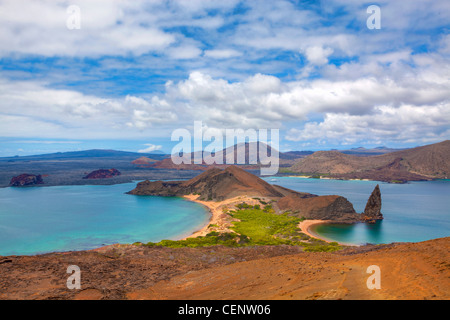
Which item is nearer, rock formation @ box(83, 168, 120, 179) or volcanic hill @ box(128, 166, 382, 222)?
volcanic hill @ box(128, 166, 382, 222)

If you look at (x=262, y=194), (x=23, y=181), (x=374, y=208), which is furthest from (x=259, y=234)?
(x=23, y=181)

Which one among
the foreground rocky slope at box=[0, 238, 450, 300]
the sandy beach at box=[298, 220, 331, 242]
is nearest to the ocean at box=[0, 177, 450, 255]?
the sandy beach at box=[298, 220, 331, 242]

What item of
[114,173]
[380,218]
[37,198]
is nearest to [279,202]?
[380,218]

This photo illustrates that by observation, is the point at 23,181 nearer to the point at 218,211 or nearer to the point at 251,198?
the point at 218,211

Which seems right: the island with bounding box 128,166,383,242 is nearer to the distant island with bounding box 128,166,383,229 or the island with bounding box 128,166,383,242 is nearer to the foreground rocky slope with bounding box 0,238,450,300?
the distant island with bounding box 128,166,383,229
